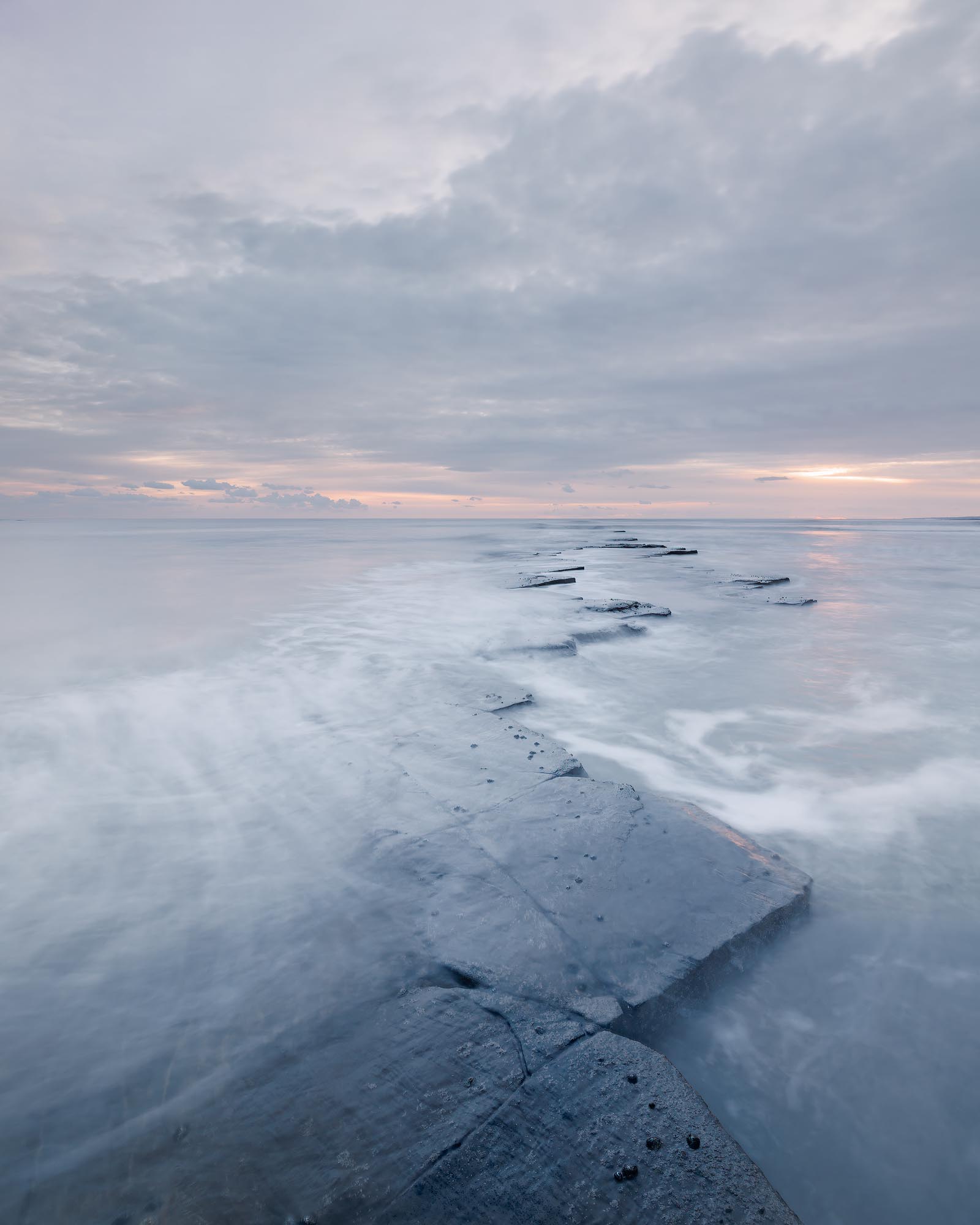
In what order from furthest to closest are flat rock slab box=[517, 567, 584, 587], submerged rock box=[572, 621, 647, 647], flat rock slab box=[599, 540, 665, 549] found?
flat rock slab box=[599, 540, 665, 549] < flat rock slab box=[517, 567, 584, 587] < submerged rock box=[572, 621, 647, 647]

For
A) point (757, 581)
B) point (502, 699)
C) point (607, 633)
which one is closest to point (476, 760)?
point (502, 699)

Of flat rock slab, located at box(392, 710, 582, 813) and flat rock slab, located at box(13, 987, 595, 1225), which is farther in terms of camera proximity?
flat rock slab, located at box(392, 710, 582, 813)

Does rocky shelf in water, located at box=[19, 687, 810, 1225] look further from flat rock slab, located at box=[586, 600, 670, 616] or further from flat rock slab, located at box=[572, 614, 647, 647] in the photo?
flat rock slab, located at box=[586, 600, 670, 616]

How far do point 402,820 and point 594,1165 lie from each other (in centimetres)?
223

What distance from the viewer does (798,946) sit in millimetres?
2924

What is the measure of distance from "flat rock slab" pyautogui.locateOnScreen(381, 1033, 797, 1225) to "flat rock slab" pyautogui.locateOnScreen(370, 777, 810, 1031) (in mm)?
341

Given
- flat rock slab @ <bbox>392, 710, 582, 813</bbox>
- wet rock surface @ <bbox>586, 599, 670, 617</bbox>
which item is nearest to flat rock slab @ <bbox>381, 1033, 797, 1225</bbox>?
flat rock slab @ <bbox>392, 710, 582, 813</bbox>

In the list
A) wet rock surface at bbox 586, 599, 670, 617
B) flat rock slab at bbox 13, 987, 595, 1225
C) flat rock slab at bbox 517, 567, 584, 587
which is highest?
flat rock slab at bbox 13, 987, 595, 1225

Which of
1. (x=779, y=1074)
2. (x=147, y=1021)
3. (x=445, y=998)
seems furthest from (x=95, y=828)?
(x=779, y=1074)

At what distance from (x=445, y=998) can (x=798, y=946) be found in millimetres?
1751

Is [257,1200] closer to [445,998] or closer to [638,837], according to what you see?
[445,998]

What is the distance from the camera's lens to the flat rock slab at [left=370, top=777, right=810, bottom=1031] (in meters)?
2.51

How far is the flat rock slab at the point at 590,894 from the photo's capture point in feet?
8.23

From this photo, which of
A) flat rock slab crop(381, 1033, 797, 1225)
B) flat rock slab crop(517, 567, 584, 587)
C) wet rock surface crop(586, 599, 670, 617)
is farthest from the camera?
flat rock slab crop(517, 567, 584, 587)
